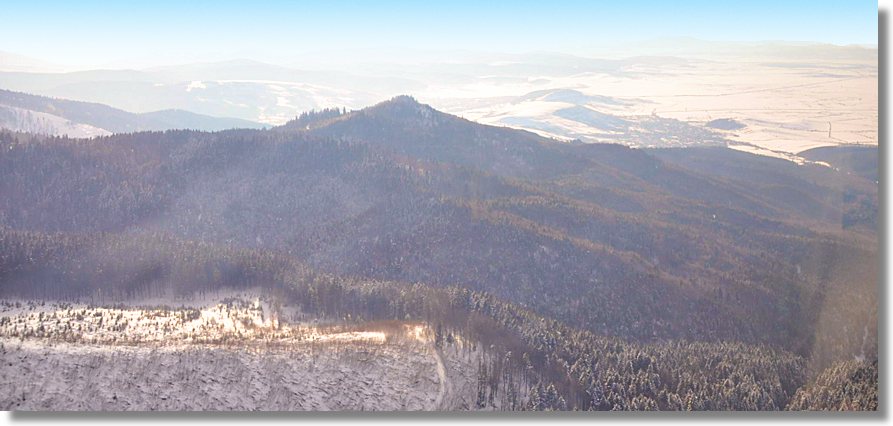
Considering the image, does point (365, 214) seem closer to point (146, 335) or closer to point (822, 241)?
point (146, 335)

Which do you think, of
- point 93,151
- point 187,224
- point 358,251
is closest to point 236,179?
point 187,224

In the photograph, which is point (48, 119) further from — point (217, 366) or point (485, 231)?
point (217, 366)

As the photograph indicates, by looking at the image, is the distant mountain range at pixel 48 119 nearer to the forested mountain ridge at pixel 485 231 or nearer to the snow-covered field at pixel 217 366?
the forested mountain ridge at pixel 485 231

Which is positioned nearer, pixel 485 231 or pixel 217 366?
pixel 217 366

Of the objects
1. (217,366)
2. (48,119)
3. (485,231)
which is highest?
(48,119)

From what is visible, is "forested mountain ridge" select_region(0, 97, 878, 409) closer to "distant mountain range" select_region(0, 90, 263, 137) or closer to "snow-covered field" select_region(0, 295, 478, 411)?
"snow-covered field" select_region(0, 295, 478, 411)

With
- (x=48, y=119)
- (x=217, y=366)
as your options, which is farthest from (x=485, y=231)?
(x=48, y=119)

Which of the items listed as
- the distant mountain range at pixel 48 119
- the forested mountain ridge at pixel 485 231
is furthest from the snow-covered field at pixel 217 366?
the distant mountain range at pixel 48 119
